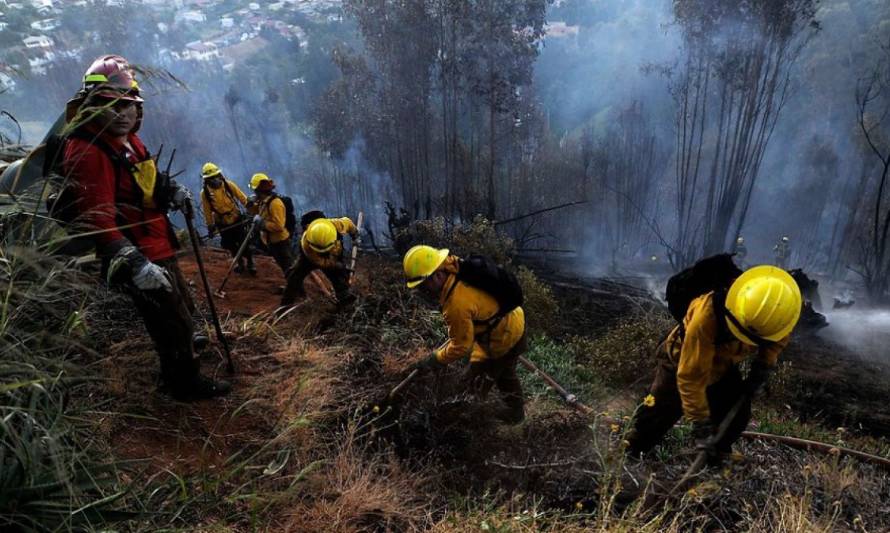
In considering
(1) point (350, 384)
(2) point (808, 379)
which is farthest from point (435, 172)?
(1) point (350, 384)

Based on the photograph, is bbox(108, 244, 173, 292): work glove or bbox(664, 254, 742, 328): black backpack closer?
bbox(108, 244, 173, 292): work glove

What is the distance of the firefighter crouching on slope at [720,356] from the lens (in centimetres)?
271

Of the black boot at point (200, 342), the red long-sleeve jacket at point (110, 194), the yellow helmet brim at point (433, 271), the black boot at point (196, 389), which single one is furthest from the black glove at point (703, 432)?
the black boot at point (200, 342)

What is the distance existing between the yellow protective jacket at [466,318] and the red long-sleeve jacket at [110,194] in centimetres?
199

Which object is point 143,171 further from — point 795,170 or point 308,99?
point 308,99

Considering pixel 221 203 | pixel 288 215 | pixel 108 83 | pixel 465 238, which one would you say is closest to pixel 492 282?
pixel 108 83

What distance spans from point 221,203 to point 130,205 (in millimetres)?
4591

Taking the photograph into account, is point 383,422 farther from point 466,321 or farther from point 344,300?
point 344,300

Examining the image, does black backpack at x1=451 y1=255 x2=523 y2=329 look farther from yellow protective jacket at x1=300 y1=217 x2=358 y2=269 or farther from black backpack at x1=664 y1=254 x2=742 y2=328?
yellow protective jacket at x1=300 y1=217 x2=358 y2=269

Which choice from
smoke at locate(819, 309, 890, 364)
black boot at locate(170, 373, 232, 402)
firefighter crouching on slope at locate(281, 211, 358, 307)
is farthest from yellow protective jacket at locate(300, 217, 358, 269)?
smoke at locate(819, 309, 890, 364)

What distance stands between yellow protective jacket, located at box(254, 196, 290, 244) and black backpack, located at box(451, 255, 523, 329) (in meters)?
4.01

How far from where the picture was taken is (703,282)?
127 inches

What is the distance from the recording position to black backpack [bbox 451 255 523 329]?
366 centimetres

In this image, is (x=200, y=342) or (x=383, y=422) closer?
(x=383, y=422)
